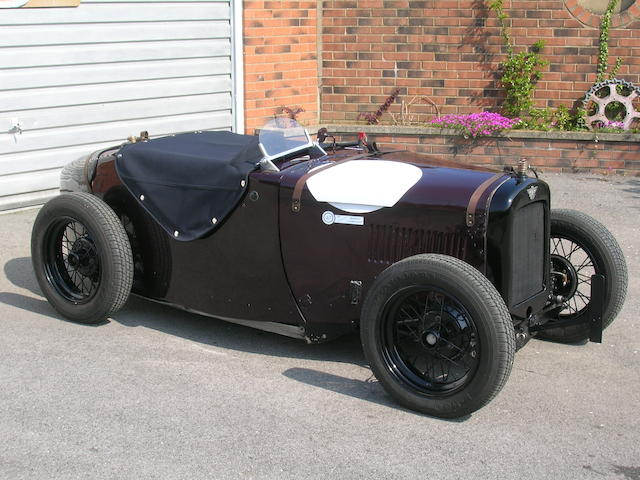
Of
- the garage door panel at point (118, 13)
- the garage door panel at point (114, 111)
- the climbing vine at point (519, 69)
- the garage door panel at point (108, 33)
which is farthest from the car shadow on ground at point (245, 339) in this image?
the climbing vine at point (519, 69)

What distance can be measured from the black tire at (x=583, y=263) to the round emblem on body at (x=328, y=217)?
142cm

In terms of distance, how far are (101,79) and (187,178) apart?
13.6 feet

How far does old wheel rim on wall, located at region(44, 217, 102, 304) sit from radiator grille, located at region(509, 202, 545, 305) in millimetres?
2466

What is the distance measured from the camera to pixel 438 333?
15.0 feet

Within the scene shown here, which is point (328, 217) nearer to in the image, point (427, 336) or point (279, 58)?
point (427, 336)

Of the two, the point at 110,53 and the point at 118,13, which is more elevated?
the point at 118,13

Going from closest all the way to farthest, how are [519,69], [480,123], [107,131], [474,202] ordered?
1. [474,202]
2. [107,131]
3. [480,123]
4. [519,69]

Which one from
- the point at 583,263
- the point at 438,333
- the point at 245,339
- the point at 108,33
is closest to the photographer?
the point at 438,333

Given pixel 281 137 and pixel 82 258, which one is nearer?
pixel 281 137

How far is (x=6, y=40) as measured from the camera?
27.2ft

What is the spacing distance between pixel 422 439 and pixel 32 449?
1.78m

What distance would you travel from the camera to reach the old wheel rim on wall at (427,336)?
449 cm

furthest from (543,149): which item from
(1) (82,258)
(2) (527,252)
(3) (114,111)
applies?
(1) (82,258)

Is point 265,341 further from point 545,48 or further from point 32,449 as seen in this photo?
point 545,48
